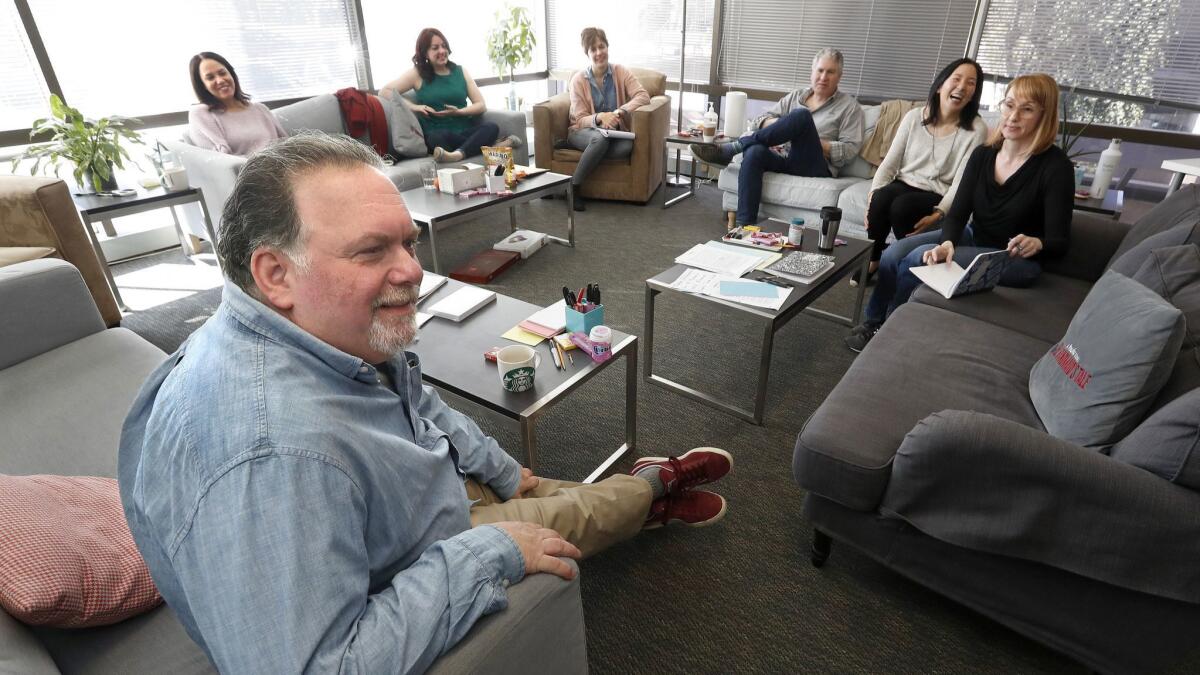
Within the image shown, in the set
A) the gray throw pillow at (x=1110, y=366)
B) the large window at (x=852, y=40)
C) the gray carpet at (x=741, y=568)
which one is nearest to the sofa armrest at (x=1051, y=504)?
the gray throw pillow at (x=1110, y=366)

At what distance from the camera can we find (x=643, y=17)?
5.02 m

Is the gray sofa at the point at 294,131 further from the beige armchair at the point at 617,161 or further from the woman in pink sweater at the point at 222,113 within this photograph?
the beige armchair at the point at 617,161

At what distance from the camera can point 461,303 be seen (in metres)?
2.00

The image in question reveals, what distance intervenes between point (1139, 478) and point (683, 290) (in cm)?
131

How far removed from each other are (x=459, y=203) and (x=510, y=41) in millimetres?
2502

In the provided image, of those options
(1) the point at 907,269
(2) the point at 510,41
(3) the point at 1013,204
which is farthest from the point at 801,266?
(2) the point at 510,41

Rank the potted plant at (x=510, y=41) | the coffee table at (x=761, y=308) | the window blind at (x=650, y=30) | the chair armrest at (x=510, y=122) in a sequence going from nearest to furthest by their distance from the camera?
the coffee table at (x=761, y=308) → the chair armrest at (x=510, y=122) → the window blind at (x=650, y=30) → the potted plant at (x=510, y=41)

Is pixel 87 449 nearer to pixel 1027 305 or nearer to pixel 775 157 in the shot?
pixel 1027 305

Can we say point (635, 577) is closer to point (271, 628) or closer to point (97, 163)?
point (271, 628)

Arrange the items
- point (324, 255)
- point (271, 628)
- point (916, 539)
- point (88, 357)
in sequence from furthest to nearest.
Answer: point (88, 357)
point (916, 539)
point (324, 255)
point (271, 628)

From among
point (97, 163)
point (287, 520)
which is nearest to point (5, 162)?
point (97, 163)

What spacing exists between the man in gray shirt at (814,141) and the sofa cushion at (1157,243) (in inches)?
75.9

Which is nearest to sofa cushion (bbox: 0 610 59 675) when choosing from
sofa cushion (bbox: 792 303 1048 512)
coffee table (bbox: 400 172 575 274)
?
sofa cushion (bbox: 792 303 1048 512)

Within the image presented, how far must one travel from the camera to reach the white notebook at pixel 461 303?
1.93 meters
